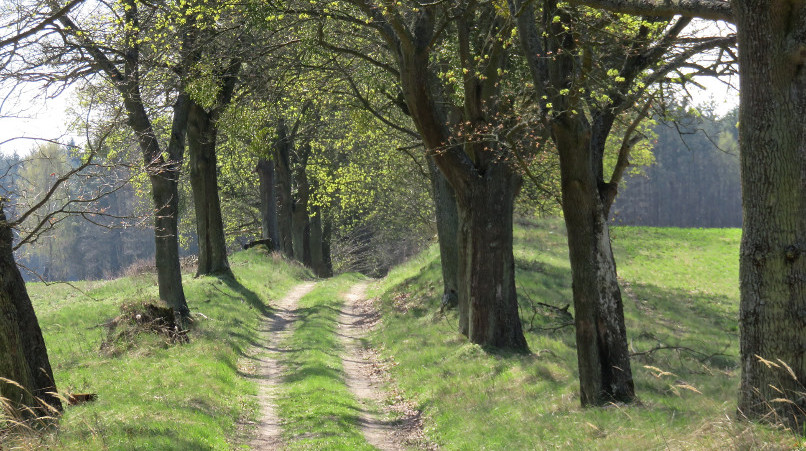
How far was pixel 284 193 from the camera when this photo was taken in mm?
39844

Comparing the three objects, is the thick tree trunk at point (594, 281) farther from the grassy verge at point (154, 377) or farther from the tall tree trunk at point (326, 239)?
the tall tree trunk at point (326, 239)

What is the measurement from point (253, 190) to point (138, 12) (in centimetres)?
3007

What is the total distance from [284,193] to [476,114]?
25.5 meters

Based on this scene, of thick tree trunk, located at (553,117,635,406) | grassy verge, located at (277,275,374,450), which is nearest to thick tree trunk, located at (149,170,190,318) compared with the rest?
grassy verge, located at (277,275,374,450)

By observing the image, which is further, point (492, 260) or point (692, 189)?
point (692, 189)

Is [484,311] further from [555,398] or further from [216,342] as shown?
[216,342]

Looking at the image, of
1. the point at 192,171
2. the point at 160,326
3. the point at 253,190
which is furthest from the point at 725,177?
the point at 160,326

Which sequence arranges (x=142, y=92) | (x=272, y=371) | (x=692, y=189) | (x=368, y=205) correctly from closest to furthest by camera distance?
(x=272, y=371) < (x=142, y=92) < (x=368, y=205) < (x=692, y=189)

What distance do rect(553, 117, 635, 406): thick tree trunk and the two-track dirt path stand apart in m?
2.77

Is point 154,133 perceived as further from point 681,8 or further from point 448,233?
point 681,8

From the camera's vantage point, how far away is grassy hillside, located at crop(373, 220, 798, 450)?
823cm

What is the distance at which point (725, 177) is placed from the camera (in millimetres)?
121188

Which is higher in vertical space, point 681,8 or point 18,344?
point 681,8

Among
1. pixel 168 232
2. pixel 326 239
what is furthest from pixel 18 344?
pixel 326 239
